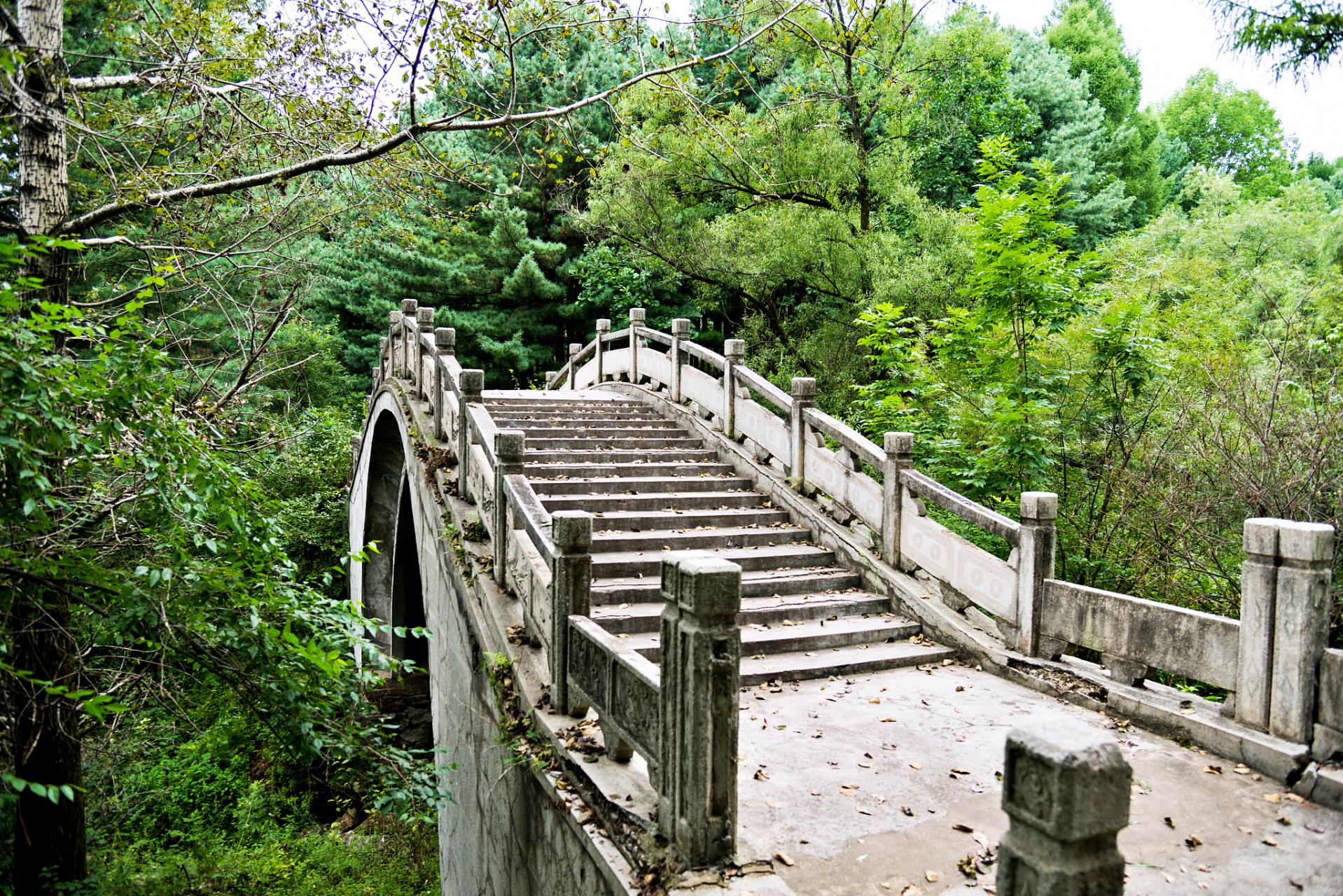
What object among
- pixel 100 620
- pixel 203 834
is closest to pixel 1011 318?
pixel 100 620

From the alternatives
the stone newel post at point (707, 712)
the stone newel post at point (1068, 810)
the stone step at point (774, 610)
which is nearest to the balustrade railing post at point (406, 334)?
the stone step at point (774, 610)

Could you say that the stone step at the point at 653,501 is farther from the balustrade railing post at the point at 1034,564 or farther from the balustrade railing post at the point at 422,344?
the balustrade railing post at the point at 1034,564

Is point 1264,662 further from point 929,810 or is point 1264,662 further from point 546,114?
point 546,114

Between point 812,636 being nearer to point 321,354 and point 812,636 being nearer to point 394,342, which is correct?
point 321,354

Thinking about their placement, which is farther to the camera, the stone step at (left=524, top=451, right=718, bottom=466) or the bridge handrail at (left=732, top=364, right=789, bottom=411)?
the stone step at (left=524, top=451, right=718, bottom=466)

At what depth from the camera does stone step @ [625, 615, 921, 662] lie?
252 inches

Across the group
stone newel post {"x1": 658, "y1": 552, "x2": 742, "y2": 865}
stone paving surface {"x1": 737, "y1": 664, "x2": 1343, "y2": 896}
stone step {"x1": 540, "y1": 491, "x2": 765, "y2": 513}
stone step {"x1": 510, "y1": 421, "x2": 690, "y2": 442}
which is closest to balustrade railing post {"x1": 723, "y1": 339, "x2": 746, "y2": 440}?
stone step {"x1": 510, "y1": 421, "x2": 690, "y2": 442}

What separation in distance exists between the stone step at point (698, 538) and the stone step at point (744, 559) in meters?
0.06

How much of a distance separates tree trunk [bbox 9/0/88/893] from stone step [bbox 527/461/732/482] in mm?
4521

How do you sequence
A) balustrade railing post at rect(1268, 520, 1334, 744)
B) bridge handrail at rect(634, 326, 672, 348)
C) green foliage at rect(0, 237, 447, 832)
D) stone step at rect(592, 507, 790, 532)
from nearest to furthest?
green foliage at rect(0, 237, 447, 832), balustrade railing post at rect(1268, 520, 1334, 744), stone step at rect(592, 507, 790, 532), bridge handrail at rect(634, 326, 672, 348)

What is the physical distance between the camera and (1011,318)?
854cm

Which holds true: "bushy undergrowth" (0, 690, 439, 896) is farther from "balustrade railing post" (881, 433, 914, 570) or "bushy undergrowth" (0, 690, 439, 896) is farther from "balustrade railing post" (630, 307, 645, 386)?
"balustrade railing post" (630, 307, 645, 386)

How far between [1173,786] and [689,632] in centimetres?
314

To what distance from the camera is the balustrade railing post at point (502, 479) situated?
6582mm
